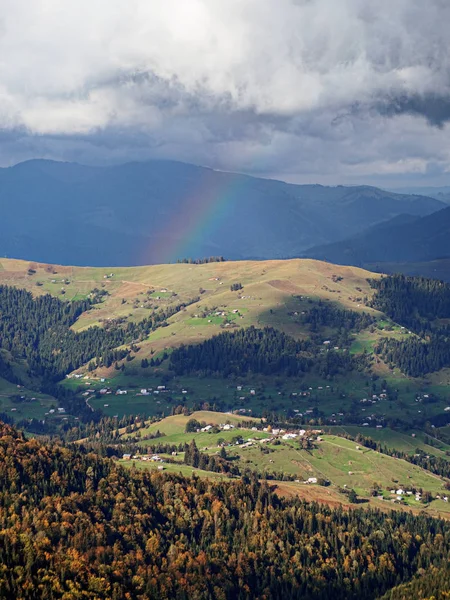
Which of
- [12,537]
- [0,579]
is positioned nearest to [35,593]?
[0,579]

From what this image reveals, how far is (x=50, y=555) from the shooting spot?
647 feet

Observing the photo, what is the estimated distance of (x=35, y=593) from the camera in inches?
7141

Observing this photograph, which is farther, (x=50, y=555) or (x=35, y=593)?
(x=50, y=555)

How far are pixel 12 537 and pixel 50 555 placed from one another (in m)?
8.69

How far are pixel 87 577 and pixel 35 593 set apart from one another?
567 inches

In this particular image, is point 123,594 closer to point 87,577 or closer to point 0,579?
point 87,577

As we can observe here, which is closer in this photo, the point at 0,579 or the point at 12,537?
the point at 0,579

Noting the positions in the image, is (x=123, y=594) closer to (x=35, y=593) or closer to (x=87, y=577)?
(x=87, y=577)

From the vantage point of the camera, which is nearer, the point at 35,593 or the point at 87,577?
the point at 35,593

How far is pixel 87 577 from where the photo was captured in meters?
193

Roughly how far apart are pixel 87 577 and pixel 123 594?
26.5 ft

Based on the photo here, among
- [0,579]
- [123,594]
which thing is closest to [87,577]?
[123,594]

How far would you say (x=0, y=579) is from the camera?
180m

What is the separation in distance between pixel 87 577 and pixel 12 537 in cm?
1800
